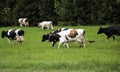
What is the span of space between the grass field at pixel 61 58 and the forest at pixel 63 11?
19.8 m

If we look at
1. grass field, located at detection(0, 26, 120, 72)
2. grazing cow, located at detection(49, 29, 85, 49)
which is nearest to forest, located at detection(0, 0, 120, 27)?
grass field, located at detection(0, 26, 120, 72)

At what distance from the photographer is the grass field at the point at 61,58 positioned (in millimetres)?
18275

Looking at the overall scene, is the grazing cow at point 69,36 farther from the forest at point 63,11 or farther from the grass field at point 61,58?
the forest at point 63,11

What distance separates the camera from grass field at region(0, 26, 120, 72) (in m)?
18.3

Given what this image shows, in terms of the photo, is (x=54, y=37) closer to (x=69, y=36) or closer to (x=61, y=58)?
(x=69, y=36)

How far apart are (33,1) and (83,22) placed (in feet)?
29.8

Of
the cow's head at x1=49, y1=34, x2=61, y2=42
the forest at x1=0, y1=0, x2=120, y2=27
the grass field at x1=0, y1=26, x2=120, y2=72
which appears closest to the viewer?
the grass field at x1=0, y1=26, x2=120, y2=72

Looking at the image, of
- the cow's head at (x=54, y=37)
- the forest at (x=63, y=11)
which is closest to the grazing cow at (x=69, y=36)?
the cow's head at (x=54, y=37)

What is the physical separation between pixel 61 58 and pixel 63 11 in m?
34.3

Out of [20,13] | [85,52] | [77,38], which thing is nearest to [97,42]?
[77,38]

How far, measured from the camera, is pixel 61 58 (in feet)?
72.0

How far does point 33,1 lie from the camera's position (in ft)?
195

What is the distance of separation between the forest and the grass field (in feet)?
64.8

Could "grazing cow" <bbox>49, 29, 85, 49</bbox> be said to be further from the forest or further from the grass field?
the forest
